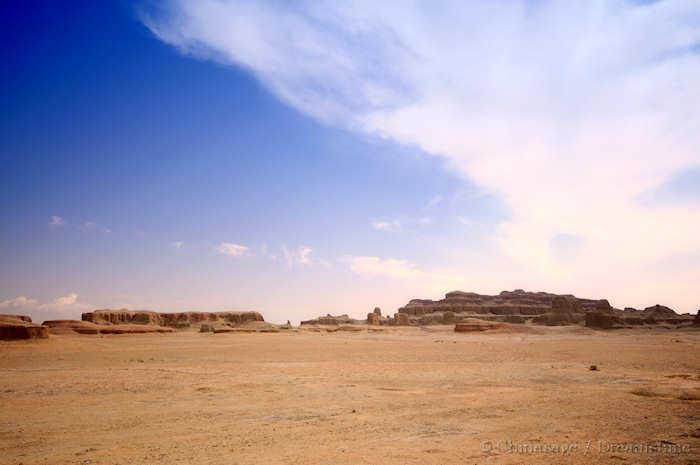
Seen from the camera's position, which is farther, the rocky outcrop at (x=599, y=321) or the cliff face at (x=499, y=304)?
the cliff face at (x=499, y=304)

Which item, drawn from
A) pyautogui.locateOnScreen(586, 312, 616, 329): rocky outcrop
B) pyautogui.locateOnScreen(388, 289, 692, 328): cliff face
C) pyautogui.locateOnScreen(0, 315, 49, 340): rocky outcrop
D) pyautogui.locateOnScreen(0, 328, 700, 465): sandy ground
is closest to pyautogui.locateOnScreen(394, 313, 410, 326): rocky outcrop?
pyautogui.locateOnScreen(388, 289, 692, 328): cliff face

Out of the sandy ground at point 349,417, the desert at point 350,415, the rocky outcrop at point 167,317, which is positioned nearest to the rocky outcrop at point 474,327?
Answer: the desert at point 350,415

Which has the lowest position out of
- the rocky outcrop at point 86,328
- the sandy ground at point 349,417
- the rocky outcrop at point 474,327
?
the rocky outcrop at point 474,327

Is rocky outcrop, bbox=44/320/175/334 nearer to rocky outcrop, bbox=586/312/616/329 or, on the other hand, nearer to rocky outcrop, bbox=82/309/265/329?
rocky outcrop, bbox=82/309/265/329

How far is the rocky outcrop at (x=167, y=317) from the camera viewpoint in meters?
92.2

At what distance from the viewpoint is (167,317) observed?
11131cm

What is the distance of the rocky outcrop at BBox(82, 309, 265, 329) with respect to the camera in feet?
302

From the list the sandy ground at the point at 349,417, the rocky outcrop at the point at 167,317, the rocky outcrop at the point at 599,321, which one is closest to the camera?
the sandy ground at the point at 349,417

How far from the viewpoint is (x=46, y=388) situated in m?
14.9

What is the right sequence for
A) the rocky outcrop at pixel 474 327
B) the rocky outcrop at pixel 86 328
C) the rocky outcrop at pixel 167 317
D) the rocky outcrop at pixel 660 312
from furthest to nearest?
the rocky outcrop at pixel 660 312, the rocky outcrop at pixel 167 317, the rocky outcrop at pixel 474 327, the rocky outcrop at pixel 86 328

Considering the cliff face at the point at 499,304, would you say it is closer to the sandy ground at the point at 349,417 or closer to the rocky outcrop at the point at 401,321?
the rocky outcrop at the point at 401,321

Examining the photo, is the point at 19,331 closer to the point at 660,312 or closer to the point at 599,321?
the point at 599,321

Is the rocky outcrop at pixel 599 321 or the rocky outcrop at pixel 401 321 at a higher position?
the rocky outcrop at pixel 599 321

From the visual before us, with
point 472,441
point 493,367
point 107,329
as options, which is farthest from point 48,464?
point 107,329
